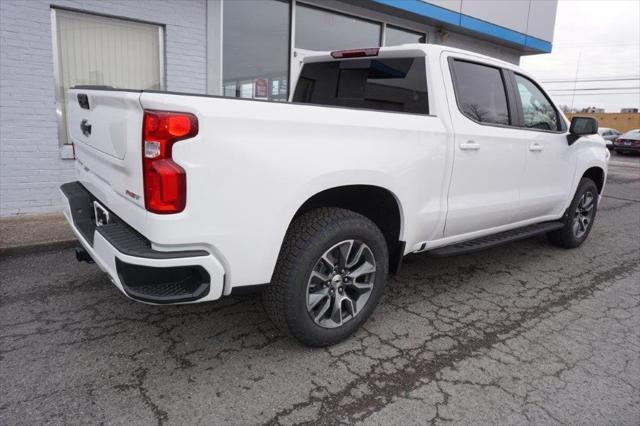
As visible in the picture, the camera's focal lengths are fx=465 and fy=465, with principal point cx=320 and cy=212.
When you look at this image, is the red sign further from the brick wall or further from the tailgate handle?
the tailgate handle

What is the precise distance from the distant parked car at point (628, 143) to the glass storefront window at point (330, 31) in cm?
2121

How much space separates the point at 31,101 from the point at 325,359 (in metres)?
5.00

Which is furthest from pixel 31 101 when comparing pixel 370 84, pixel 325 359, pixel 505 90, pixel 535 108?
pixel 535 108

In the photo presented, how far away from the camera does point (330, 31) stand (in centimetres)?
859

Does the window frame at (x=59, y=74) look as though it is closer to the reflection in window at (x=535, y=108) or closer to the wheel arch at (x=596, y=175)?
the reflection in window at (x=535, y=108)

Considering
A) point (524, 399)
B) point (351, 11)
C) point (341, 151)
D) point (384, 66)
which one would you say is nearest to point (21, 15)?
point (384, 66)

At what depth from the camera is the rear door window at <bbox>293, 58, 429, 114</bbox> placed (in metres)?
3.48

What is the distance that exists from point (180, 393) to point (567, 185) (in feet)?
14.0

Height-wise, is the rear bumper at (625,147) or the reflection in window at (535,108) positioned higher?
the reflection in window at (535,108)

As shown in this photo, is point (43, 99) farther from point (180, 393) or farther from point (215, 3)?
point (180, 393)

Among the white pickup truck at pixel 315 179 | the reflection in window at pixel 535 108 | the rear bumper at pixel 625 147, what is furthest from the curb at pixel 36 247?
the rear bumper at pixel 625 147

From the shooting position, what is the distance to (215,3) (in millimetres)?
6746

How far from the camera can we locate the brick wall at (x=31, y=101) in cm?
539

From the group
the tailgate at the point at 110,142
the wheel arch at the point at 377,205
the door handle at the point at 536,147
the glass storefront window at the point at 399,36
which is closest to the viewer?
the tailgate at the point at 110,142
